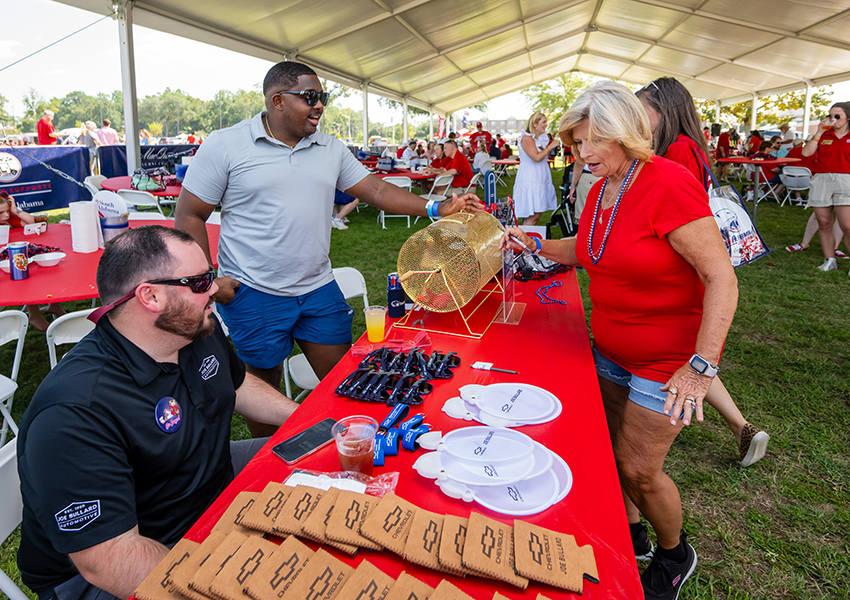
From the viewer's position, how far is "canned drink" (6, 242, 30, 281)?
9.62 ft

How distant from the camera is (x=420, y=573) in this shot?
1080mm

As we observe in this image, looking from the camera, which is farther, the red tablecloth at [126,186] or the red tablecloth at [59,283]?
the red tablecloth at [126,186]

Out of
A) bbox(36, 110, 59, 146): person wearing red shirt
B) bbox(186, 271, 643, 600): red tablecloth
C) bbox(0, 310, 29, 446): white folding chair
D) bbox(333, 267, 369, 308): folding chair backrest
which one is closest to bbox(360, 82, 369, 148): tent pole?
bbox(36, 110, 59, 146): person wearing red shirt

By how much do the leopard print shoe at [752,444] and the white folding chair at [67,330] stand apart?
3.77 m

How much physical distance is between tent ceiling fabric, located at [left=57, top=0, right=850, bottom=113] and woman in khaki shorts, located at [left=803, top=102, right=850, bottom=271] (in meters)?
8.96

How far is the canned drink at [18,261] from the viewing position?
9.62 feet

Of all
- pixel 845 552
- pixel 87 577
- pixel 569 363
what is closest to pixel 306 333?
pixel 569 363

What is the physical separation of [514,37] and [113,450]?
22.1m

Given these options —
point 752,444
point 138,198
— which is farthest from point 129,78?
point 752,444

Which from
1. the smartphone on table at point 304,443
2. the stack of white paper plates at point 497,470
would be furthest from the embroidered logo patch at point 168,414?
the stack of white paper plates at point 497,470

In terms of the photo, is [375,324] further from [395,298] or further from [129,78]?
[129,78]

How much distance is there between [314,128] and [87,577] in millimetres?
1996

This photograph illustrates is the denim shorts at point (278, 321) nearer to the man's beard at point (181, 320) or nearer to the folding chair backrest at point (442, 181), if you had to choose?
the man's beard at point (181, 320)

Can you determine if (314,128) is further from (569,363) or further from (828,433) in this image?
(828,433)
